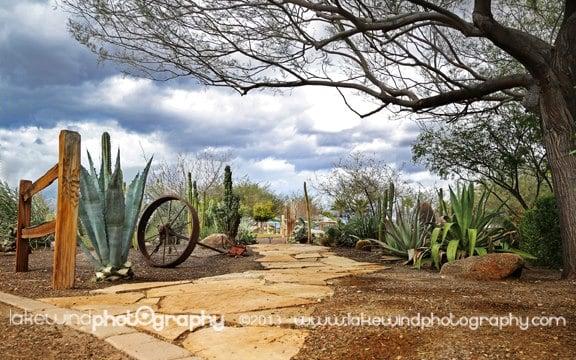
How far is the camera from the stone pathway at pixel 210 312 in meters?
2.36

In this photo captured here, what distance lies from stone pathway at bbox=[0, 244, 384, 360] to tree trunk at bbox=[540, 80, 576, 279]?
244 cm

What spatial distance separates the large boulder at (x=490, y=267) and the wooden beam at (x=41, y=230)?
161 inches

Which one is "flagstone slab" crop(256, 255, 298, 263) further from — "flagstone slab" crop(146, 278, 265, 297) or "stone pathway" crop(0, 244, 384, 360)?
"flagstone slab" crop(146, 278, 265, 297)

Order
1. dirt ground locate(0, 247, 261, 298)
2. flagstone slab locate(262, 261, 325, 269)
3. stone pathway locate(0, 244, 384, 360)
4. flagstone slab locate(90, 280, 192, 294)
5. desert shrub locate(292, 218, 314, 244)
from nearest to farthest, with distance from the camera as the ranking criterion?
1. stone pathway locate(0, 244, 384, 360)
2. flagstone slab locate(90, 280, 192, 294)
3. dirt ground locate(0, 247, 261, 298)
4. flagstone slab locate(262, 261, 325, 269)
5. desert shrub locate(292, 218, 314, 244)

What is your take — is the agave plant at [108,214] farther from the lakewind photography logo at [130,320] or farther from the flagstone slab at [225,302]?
the lakewind photography logo at [130,320]

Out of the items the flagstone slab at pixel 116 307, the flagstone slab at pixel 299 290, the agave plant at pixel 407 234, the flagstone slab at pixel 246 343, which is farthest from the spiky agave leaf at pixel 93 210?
the agave plant at pixel 407 234

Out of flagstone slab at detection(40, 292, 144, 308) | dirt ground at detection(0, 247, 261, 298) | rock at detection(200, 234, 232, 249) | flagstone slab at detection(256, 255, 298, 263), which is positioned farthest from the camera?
rock at detection(200, 234, 232, 249)

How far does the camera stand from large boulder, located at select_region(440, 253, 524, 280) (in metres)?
4.75

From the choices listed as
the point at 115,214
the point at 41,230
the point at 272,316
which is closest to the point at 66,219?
the point at 115,214

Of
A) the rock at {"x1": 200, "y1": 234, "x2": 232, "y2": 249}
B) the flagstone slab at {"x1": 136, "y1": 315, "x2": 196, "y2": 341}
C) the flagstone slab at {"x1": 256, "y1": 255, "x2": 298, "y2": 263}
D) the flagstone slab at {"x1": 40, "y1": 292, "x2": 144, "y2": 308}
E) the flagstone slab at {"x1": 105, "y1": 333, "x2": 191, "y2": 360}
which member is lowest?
the flagstone slab at {"x1": 105, "y1": 333, "x2": 191, "y2": 360}

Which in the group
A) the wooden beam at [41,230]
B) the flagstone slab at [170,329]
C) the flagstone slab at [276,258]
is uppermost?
the wooden beam at [41,230]

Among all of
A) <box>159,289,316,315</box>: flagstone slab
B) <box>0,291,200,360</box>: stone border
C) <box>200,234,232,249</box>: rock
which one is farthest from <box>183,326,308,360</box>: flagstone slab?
<box>200,234,232,249</box>: rock

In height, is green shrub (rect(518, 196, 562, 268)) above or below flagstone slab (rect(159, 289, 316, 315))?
above

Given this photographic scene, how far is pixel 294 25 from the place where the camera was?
6.72 metres
